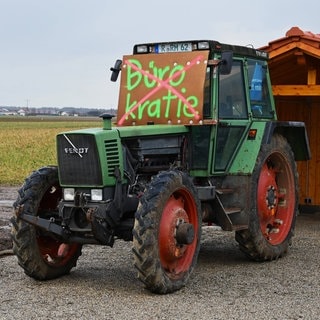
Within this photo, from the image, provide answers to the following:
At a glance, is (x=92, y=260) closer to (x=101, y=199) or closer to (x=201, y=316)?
(x=101, y=199)

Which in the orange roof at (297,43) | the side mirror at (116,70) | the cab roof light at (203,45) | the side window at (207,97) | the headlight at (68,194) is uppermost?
the orange roof at (297,43)

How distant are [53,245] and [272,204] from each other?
2.60 metres

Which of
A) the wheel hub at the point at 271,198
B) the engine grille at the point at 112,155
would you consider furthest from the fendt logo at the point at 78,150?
the wheel hub at the point at 271,198

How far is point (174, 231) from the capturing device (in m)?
6.80

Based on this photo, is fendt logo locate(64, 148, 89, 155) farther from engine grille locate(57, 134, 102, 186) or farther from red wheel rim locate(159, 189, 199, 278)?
red wheel rim locate(159, 189, 199, 278)

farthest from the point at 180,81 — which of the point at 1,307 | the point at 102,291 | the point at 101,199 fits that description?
the point at 1,307

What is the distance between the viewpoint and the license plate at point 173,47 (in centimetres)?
793

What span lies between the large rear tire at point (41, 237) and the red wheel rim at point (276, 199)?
221 cm

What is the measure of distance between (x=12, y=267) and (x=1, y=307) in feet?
5.82

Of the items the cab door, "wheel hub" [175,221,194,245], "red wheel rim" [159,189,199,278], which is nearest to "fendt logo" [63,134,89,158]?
"red wheel rim" [159,189,199,278]

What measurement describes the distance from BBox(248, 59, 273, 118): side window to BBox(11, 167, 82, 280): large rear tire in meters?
2.51

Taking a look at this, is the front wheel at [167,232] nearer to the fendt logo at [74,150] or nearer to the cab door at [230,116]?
the fendt logo at [74,150]

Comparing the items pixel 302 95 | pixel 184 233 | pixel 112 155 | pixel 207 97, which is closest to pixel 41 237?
pixel 112 155

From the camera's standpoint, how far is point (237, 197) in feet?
26.3
